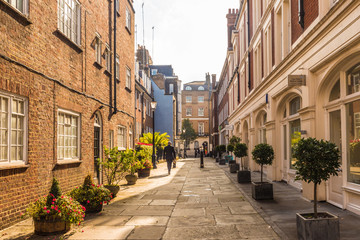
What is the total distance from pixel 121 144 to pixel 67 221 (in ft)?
35.0

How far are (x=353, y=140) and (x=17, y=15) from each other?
7.54 metres

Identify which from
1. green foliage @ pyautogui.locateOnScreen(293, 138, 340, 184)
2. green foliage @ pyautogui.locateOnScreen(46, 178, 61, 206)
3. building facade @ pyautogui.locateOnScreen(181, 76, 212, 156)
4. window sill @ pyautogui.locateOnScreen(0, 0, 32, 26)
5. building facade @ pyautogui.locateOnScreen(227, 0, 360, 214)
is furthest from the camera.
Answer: building facade @ pyautogui.locateOnScreen(181, 76, 212, 156)

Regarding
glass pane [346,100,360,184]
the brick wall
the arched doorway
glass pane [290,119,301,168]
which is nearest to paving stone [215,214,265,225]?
glass pane [346,100,360,184]

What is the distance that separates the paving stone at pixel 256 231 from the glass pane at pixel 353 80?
343cm

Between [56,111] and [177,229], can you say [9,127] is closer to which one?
[56,111]

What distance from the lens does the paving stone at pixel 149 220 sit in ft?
21.7

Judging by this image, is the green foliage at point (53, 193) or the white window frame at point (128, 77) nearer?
the green foliage at point (53, 193)

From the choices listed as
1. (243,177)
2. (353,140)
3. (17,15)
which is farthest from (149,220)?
(243,177)

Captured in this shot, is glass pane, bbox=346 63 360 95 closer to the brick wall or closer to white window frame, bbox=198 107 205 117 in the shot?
the brick wall

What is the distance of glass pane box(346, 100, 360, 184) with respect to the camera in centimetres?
679

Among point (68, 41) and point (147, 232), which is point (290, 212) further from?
point (68, 41)

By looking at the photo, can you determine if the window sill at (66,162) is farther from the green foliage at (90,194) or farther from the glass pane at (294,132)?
the glass pane at (294,132)

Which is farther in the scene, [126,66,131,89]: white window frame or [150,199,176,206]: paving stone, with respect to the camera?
[126,66,131,89]: white window frame

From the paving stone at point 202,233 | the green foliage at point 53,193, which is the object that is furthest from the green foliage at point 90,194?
the paving stone at point 202,233
